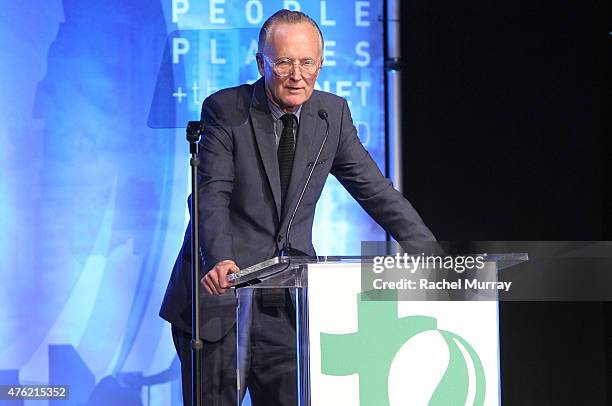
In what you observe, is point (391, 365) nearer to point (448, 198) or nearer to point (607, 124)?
point (448, 198)

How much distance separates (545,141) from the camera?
4207 millimetres

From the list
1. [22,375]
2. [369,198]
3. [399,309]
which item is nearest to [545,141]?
[369,198]

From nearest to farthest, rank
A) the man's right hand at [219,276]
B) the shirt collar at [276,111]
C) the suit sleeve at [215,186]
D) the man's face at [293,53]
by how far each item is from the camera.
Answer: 1. the man's right hand at [219,276]
2. the suit sleeve at [215,186]
3. the man's face at [293,53]
4. the shirt collar at [276,111]

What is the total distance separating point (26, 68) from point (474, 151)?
2011 millimetres

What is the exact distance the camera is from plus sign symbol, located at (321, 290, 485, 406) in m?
2.16

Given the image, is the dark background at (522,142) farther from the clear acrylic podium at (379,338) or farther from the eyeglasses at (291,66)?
the clear acrylic podium at (379,338)

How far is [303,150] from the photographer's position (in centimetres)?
287

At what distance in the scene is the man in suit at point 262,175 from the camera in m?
2.76

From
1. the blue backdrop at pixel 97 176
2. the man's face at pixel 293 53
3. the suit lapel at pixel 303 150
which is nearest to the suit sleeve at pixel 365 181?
the suit lapel at pixel 303 150

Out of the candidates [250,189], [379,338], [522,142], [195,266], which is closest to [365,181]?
[250,189]

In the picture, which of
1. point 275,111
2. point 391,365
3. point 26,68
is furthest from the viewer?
point 26,68

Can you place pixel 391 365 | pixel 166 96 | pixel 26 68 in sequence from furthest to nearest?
pixel 26 68 < pixel 166 96 < pixel 391 365

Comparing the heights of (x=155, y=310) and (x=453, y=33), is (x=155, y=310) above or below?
below

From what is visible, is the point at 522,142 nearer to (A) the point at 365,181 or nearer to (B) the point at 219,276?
(A) the point at 365,181
